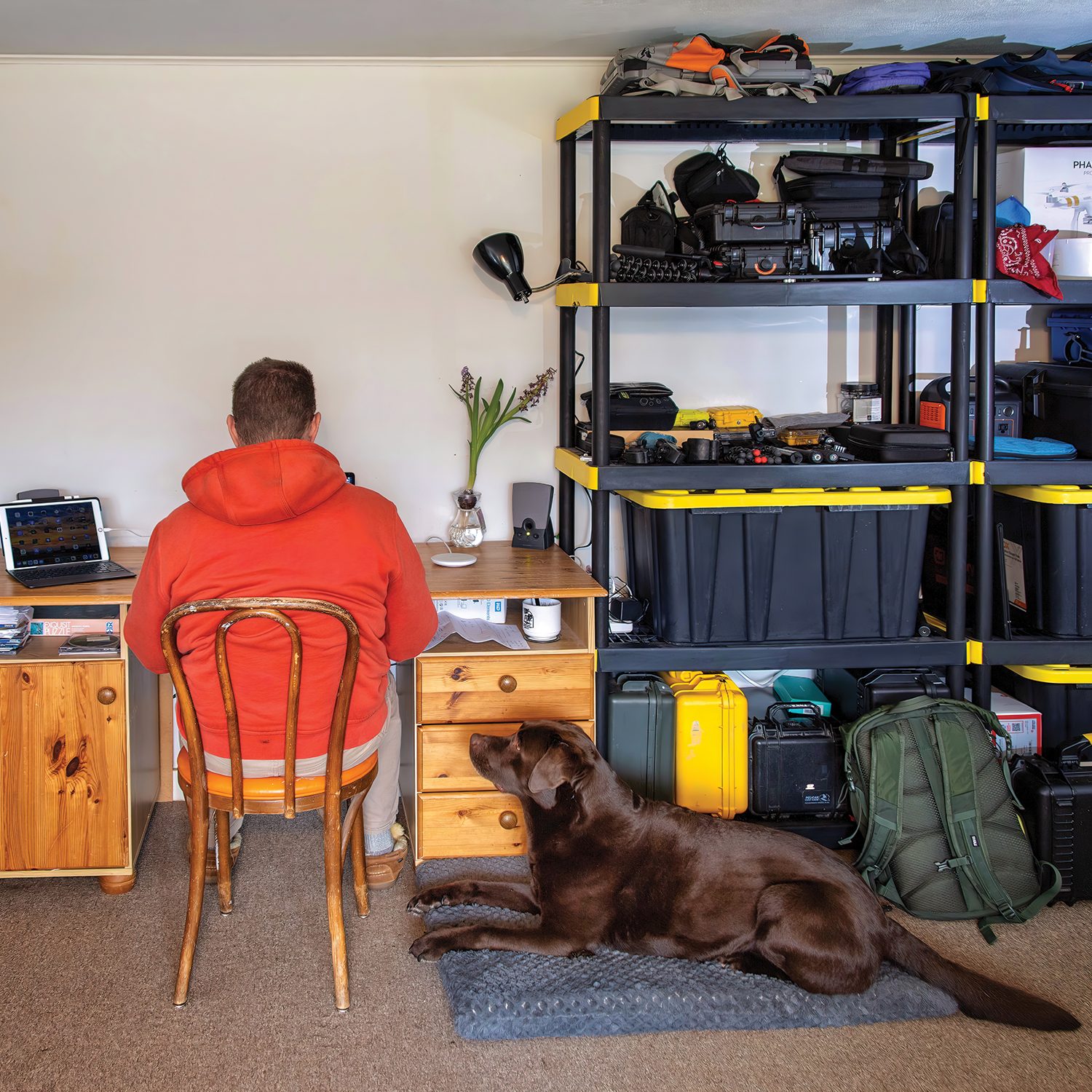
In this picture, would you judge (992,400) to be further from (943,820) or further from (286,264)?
(286,264)

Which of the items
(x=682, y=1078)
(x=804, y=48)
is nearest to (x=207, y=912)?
(x=682, y=1078)

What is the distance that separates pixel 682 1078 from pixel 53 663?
1.74 meters

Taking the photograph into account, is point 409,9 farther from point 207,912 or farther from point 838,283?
point 207,912

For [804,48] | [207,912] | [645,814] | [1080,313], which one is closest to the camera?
[645,814]

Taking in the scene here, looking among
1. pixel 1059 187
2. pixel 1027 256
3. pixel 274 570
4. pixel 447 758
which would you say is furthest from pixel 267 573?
pixel 1059 187

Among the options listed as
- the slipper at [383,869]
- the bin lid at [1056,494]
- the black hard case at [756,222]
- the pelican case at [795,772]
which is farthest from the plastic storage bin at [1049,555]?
the slipper at [383,869]

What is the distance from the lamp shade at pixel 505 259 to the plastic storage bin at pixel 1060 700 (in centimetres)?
176

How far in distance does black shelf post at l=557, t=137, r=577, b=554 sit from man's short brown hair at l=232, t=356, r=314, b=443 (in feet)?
3.82

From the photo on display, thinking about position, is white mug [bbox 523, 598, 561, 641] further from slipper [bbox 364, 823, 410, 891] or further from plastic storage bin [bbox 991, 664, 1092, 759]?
plastic storage bin [bbox 991, 664, 1092, 759]

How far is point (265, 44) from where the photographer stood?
9.70ft

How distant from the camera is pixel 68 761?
2.65 metres

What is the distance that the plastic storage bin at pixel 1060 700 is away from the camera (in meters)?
2.83

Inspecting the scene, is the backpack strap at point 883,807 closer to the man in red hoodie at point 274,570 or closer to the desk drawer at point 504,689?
the desk drawer at point 504,689

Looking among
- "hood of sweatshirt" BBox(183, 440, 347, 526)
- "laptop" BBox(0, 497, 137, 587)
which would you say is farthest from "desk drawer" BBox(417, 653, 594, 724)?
"laptop" BBox(0, 497, 137, 587)
